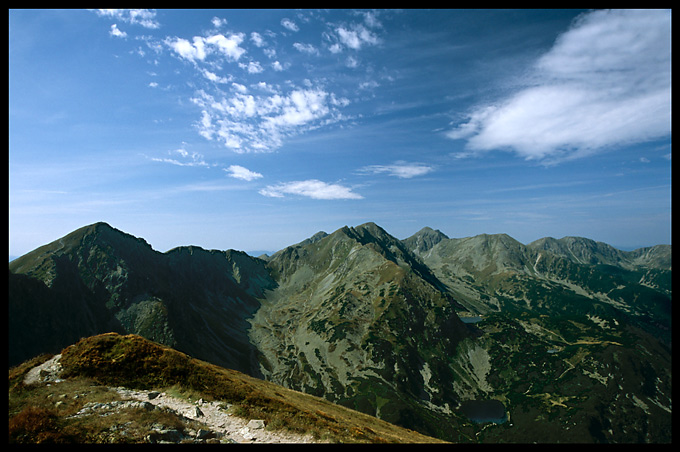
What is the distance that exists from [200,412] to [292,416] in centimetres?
718

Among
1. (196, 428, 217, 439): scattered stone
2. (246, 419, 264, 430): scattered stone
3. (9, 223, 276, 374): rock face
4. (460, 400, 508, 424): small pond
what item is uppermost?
(196, 428, 217, 439): scattered stone

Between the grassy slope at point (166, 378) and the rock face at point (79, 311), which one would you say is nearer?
the grassy slope at point (166, 378)

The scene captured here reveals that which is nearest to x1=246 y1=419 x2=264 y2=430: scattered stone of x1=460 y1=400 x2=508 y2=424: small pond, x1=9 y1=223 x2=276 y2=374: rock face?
x1=9 y1=223 x2=276 y2=374: rock face

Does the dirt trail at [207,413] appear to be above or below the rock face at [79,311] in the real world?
above

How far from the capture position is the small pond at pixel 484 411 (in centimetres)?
16935

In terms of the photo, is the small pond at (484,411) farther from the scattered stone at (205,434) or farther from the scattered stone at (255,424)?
the scattered stone at (205,434)

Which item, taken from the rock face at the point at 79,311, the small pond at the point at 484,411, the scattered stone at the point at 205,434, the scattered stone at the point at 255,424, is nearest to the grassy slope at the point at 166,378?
the scattered stone at the point at 255,424

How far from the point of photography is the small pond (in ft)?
556

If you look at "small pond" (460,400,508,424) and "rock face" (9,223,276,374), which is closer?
"rock face" (9,223,276,374)

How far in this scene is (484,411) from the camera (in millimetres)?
176750

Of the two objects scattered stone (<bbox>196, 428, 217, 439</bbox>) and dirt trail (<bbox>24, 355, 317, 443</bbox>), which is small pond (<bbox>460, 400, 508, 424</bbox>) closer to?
dirt trail (<bbox>24, 355, 317, 443</bbox>)

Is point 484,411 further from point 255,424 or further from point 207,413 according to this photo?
point 207,413

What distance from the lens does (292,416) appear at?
82.9ft
